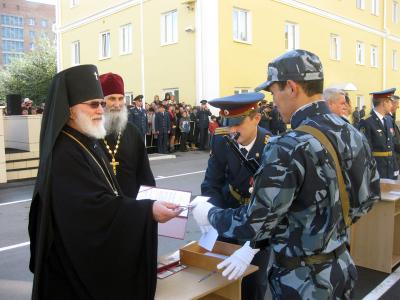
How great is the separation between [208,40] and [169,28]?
2762 mm

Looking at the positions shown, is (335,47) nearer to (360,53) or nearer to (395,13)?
Result: (360,53)

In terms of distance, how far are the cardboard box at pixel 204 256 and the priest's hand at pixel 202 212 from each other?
1.23ft

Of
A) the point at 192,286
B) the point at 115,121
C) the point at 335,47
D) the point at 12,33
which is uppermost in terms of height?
the point at 12,33

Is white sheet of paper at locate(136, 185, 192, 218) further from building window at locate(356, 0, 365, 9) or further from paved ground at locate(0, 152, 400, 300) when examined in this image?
building window at locate(356, 0, 365, 9)

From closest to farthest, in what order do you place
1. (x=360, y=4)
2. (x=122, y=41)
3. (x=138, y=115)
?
(x=138, y=115) < (x=122, y=41) < (x=360, y=4)

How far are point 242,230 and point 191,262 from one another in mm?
905

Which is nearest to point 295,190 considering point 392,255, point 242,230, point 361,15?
point 242,230

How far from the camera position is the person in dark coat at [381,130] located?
19.9 ft

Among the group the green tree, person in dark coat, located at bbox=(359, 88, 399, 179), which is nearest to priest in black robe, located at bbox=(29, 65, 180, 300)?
person in dark coat, located at bbox=(359, 88, 399, 179)

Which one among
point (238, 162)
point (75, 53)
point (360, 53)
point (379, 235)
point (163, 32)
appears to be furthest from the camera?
point (360, 53)

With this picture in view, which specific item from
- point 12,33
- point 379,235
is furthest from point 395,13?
point 12,33

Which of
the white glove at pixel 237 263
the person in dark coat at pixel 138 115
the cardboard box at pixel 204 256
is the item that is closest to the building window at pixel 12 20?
the person in dark coat at pixel 138 115

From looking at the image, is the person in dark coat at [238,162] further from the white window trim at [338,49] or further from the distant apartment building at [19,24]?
the distant apartment building at [19,24]

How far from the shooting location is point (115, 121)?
3.87 m
